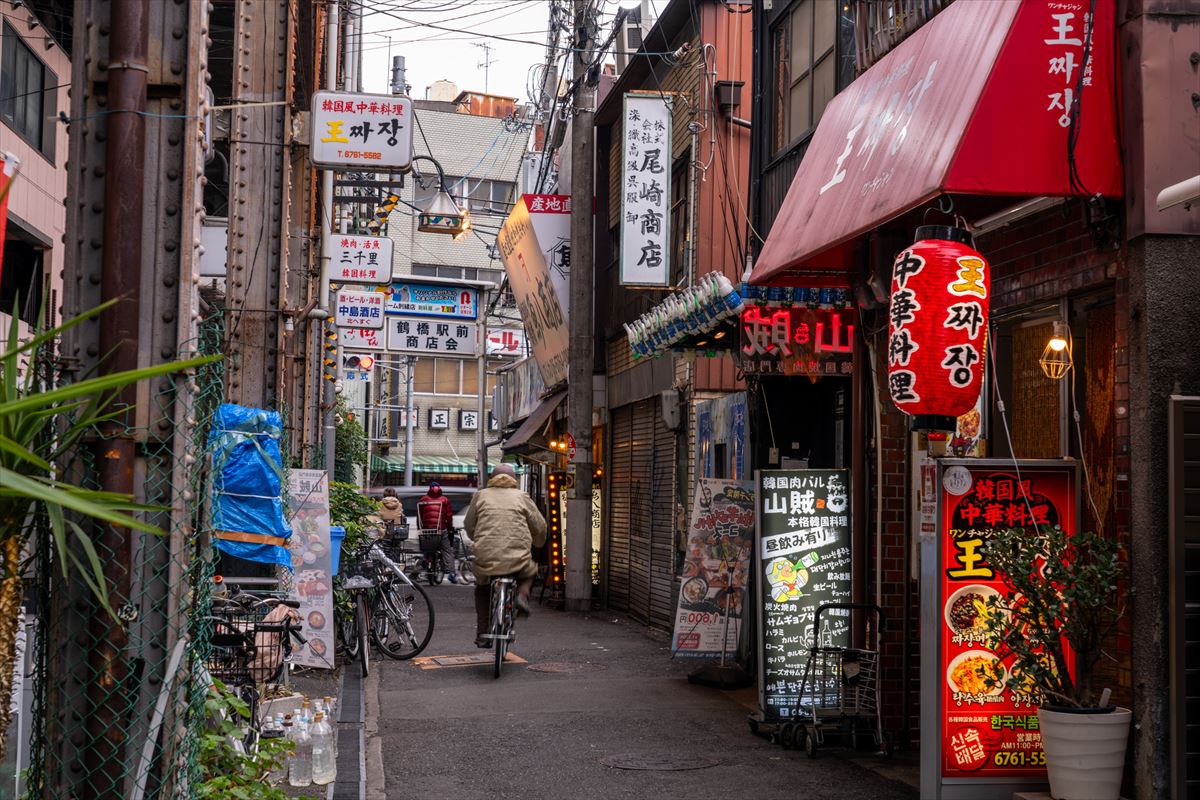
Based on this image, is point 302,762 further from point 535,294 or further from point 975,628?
point 535,294

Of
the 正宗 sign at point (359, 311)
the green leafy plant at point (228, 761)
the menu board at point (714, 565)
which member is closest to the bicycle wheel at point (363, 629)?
the menu board at point (714, 565)

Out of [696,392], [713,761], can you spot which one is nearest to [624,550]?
[696,392]

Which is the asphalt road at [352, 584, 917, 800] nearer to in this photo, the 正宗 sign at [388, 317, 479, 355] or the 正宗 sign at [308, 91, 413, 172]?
the 正宗 sign at [308, 91, 413, 172]

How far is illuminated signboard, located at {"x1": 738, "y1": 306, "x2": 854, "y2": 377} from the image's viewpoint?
10.6 m

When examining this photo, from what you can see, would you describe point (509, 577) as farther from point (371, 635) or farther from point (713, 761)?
point (713, 761)

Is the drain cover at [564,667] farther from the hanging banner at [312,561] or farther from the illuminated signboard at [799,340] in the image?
the illuminated signboard at [799,340]

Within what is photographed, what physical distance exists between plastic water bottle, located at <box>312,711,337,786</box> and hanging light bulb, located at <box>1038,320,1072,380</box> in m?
5.24

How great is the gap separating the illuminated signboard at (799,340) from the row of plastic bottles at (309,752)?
484cm

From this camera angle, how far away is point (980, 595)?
750 cm

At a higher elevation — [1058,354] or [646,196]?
[646,196]

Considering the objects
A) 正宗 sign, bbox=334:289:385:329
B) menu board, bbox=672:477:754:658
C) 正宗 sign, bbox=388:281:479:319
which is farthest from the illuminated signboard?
正宗 sign, bbox=388:281:479:319

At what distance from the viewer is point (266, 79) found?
1282 cm

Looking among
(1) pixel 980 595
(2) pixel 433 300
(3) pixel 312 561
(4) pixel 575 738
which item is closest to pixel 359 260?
(2) pixel 433 300

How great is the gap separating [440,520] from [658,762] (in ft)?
59.0
